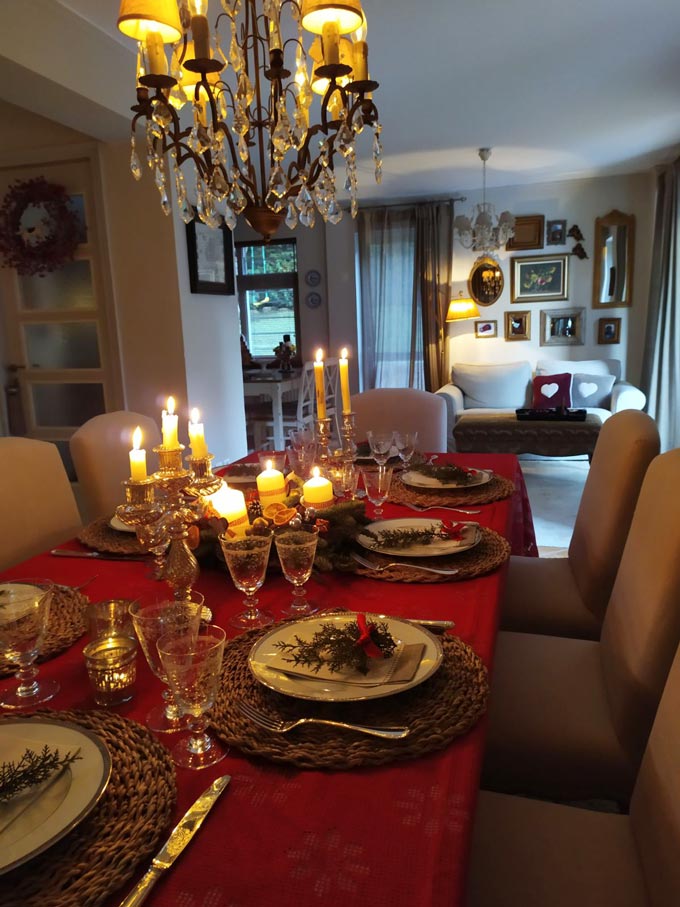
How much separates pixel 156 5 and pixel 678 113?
12.7 ft

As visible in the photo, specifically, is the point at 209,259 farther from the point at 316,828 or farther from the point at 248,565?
the point at 316,828

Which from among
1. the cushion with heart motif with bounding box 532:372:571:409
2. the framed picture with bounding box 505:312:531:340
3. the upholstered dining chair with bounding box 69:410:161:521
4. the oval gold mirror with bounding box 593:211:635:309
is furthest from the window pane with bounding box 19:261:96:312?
the oval gold mirror with bounding box 593:211:635:309

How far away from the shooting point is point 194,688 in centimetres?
74

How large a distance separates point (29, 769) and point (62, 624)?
44 centimetres

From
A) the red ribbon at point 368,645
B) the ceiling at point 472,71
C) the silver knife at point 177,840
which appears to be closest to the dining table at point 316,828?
the silver knife at point 177,840

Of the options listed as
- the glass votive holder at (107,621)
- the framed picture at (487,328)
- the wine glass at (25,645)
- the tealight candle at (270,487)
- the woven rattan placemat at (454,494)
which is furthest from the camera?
the framed picture at (487,328)

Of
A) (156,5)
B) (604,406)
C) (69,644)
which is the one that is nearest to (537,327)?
(604,406)

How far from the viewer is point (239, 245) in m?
6.88

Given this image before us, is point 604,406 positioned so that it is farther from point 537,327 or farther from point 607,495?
point 607,495

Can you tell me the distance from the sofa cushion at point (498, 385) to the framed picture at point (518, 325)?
0.43m

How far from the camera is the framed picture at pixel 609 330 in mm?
5906

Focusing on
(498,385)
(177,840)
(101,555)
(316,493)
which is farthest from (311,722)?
(498,385)

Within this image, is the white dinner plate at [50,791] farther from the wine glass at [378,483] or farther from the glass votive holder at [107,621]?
the wine glass at [378,483]

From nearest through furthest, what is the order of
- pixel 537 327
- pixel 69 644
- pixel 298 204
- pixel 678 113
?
pixel 69 644
pixel 298 204
pixel 678 113
pixel 537 327
